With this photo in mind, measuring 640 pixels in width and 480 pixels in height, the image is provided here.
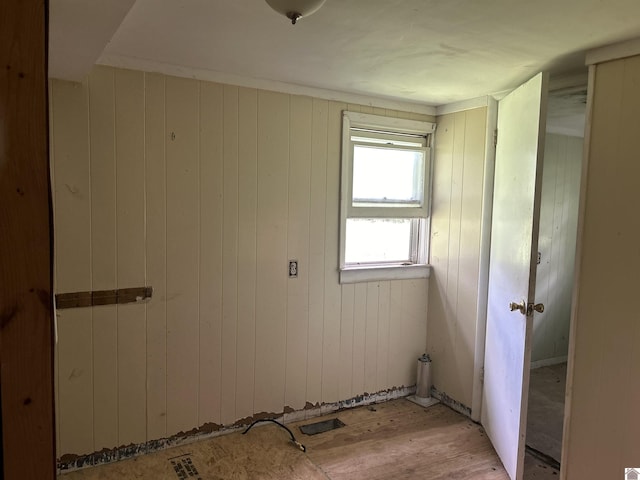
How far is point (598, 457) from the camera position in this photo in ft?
6.68

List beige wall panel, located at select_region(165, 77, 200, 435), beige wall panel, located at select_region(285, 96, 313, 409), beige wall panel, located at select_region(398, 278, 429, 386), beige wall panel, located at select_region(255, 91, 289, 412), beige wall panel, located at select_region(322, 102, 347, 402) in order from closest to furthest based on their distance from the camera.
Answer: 1. beige wall panel, located at select_region(165, 77, 200, 435)
2. beige wall panel, located at select_region(255, 91, 289, 412)
3. beige wall panel, located at select_region(285, 96, 313, 409)
4. beige wall panel, located at select_region(322, 102, 347, 402)
5. beige wall panel, located at select_region(398, 278, 429, 386)

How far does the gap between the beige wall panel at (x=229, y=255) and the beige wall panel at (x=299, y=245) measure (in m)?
0.36

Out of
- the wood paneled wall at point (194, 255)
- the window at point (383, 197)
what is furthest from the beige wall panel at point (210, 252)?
the window at point (383, 197)

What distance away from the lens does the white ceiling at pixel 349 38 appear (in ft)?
5.18

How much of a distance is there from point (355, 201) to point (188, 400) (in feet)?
5.45

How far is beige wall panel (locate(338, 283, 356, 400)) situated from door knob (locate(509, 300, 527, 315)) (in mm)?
1103

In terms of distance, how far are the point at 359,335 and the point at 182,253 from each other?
1389 millimetres

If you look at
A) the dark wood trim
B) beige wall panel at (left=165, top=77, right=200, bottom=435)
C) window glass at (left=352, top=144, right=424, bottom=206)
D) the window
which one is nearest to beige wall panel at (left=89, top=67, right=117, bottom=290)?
beige wall panel at (left=165, top=77, right=200, bottom=435)

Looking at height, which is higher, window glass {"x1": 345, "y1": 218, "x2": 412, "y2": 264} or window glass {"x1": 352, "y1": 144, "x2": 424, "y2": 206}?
window glass {"x1": 352, "y1": 144, "x2": 424, "y2": 206}

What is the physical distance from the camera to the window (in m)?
3.08

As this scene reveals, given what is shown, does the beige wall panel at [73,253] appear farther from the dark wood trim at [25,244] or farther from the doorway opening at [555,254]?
the doorway opening at [555,254]

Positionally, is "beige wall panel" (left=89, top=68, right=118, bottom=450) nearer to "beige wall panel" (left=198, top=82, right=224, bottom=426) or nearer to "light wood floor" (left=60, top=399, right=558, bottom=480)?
"light wood floor" (left=60, top=399, right=558, bottom=480)

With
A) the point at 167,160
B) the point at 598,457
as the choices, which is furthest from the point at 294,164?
the point at 598,457

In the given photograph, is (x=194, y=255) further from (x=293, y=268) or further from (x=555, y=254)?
(x=555, y=254)
